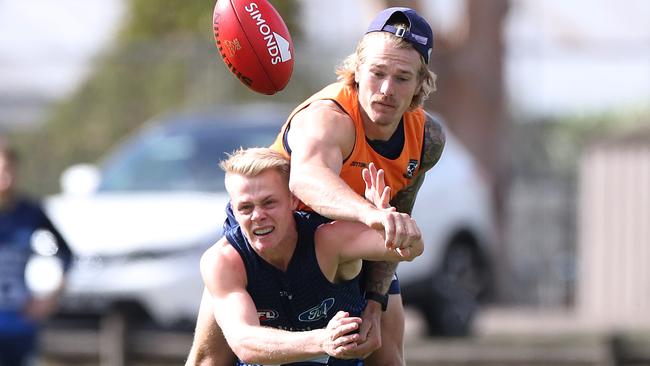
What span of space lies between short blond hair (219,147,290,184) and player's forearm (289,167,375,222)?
0.13m

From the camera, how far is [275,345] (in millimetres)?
5402

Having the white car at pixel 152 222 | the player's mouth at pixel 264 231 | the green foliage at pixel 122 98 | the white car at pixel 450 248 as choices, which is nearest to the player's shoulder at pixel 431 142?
the player's mouth at pixel 264 231

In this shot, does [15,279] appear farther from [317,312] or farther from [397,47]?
[397,47]

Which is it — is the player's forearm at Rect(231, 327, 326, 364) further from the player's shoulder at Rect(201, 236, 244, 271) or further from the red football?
the red football

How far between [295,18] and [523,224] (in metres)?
3.90

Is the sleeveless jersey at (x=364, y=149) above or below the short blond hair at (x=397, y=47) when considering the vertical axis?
below

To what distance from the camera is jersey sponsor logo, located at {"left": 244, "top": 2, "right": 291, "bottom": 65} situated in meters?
6.20

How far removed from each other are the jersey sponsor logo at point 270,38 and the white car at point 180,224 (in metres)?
4.50

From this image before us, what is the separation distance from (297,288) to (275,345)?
486 millimetres

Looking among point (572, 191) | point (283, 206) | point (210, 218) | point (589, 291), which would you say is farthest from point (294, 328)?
point (572, 191)

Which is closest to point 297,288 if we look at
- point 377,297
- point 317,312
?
point 317,312

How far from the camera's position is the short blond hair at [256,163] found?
571 centimetres

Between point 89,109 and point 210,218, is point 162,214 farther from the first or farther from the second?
point 89,109

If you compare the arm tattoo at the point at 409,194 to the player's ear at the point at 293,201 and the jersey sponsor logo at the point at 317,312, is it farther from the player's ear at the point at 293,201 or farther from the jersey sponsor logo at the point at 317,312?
the player's ear at the point at 293,201
